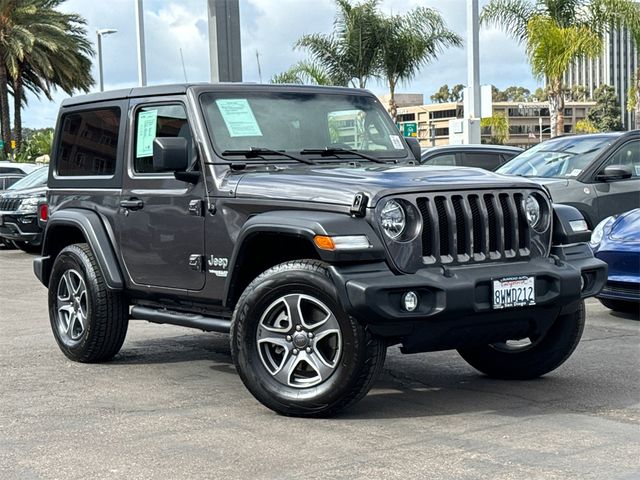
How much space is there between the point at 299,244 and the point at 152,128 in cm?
181

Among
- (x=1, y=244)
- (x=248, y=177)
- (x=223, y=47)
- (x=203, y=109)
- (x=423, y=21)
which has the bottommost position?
(x=1, y=244)

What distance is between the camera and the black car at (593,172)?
12039 millimetres

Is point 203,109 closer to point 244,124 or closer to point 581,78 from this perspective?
point 244,124

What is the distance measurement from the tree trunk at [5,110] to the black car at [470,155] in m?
28.7

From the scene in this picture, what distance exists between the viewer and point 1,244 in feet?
72.8

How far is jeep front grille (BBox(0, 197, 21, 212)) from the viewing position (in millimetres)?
19156

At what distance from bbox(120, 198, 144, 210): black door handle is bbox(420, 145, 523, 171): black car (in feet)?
25.4

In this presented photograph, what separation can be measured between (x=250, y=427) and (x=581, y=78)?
174m

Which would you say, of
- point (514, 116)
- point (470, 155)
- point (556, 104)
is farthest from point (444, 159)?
point (514, 116)

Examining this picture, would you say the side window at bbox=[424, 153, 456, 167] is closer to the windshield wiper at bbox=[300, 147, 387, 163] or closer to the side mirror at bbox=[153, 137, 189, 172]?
the windshield wiper at bbox=[300, 147, 387, 163]

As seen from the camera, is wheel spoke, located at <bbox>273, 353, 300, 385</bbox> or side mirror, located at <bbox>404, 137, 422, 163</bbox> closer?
wheel spoke, located at <bbox>273, 353, 300, 385</bbox>

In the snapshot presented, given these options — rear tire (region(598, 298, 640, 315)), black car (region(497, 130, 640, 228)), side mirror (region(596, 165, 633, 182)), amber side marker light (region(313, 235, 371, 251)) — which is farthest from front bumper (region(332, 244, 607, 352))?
black car (region(497, 130, 640, 228))

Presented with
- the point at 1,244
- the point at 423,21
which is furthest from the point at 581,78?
the point at 1,244

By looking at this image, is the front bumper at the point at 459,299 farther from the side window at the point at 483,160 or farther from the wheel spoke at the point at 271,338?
the side window at the point at 483,160
